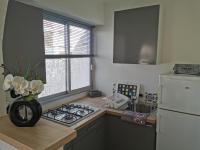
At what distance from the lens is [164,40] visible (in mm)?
2240

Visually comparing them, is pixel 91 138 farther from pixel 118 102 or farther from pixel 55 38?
pixel 55 38

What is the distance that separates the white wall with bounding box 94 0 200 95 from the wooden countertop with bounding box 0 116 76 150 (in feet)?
5.58

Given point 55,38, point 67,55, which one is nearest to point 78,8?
point 55,38

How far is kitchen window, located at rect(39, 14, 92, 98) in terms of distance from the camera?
2094 mm

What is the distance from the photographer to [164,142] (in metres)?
1.85

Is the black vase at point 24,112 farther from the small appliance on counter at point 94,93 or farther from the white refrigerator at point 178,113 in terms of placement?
the small appliance on counter at point 94,93

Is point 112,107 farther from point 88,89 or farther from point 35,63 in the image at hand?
point 35,63

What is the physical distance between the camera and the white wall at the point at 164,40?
204 centimetres

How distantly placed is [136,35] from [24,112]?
1840 mm

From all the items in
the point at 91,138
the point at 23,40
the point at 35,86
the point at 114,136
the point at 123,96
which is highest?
the point at 23,40

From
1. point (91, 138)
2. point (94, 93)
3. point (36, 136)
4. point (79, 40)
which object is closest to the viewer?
point (36, 136)

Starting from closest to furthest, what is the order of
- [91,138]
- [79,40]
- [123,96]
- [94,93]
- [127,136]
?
1. [91,138]
2. [127,136]
3. [123,96]
4. [79,40]
5. [94,93]

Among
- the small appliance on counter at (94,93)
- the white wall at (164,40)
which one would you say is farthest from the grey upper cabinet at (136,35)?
the small appliance on counter at (94,93)

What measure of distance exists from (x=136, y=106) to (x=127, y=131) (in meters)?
0.51
